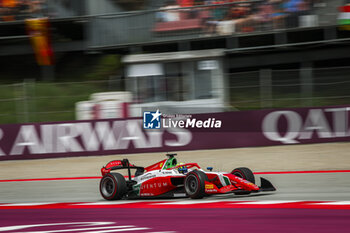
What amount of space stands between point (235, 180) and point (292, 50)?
38.8ft

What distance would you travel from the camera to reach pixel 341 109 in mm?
Result: 14102

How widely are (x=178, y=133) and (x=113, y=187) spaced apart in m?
Result: 6.26

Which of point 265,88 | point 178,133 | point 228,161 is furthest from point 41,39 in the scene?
point 228,161

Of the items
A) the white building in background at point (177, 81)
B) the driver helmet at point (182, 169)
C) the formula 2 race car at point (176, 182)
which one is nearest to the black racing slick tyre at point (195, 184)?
the formula 2 race car at point (176, 182)

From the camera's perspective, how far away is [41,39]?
1955cm

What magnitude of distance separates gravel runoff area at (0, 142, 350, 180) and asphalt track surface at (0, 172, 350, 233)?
9.18 feet

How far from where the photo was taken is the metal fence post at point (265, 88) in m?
15.1

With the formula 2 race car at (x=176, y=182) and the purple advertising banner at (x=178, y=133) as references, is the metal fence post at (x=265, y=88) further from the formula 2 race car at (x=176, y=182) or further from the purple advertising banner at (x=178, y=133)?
the formula 2 race car at (x=176, y=182)

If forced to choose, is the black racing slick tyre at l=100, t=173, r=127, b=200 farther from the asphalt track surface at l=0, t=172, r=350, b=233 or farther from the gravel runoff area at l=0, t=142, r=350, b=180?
the gravel runoff area at l=0, t=142, r=350, b=180

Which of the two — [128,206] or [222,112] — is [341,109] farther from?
[128,206]

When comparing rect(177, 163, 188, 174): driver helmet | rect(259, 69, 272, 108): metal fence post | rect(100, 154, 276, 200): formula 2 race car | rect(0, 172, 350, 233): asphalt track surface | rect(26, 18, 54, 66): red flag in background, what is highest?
rect(26, 18, 54, 66): red flag in background

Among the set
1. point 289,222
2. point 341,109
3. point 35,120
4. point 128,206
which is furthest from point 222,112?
point 289,222

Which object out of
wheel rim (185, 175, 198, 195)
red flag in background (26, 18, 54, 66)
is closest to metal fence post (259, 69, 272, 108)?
wheel rim (185, 175, 198, 195)

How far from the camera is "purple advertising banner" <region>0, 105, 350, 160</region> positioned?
46.7 ft
